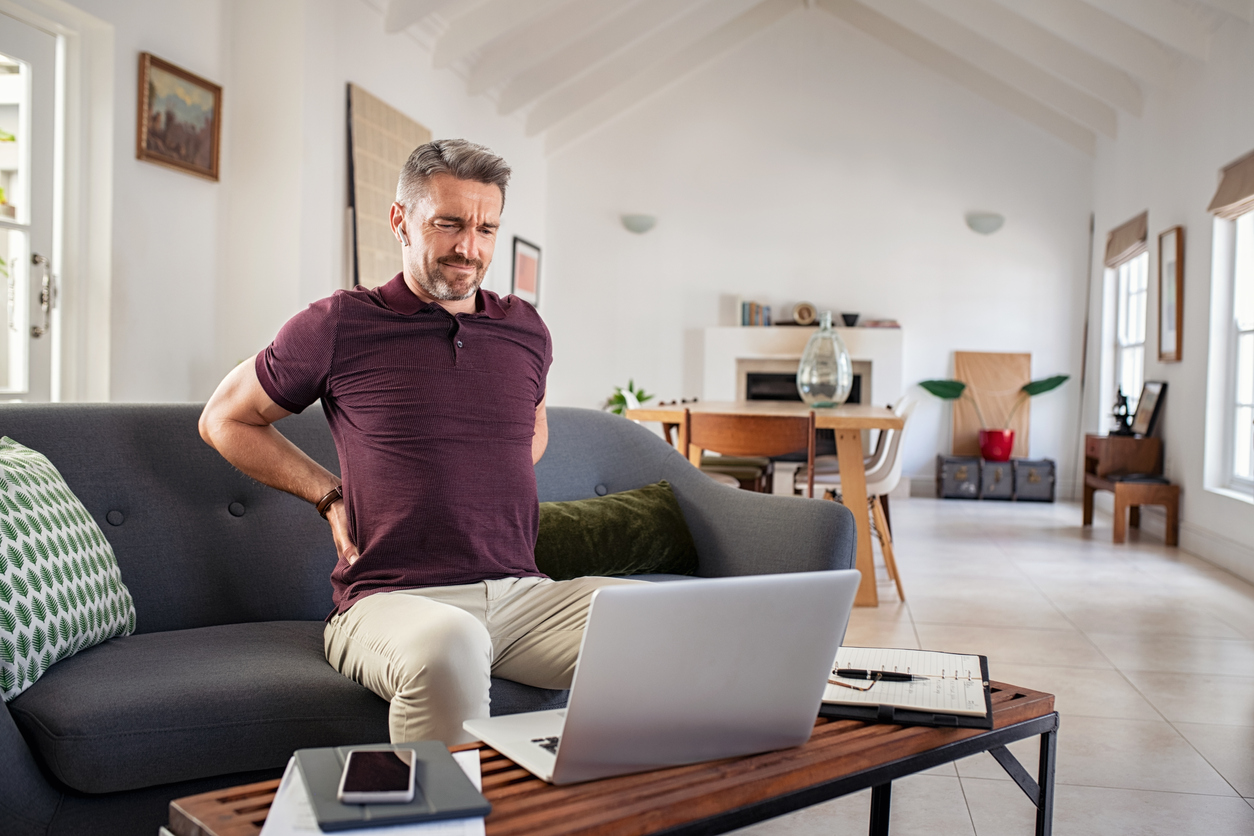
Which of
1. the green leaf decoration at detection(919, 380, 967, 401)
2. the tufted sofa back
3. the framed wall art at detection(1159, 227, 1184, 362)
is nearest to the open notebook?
the tufted sofa back

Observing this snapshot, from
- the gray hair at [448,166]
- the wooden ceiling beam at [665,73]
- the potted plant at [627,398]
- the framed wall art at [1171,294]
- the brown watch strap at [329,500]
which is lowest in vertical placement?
the brown watch strap at [329,500]

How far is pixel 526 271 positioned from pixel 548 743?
7.01m

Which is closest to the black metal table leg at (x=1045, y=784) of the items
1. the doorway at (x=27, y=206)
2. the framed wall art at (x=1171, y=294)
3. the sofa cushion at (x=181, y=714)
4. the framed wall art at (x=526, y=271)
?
the sofa cushion at (x=181, y=714)

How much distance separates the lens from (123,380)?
13.0 ft

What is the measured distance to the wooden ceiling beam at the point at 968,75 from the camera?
24.9 ft

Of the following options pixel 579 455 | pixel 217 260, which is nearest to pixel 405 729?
pixel 579 455

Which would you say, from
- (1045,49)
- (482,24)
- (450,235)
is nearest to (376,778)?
(450,235)

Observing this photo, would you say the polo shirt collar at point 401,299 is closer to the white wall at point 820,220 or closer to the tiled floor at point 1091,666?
the tiled floor at point 1091,666

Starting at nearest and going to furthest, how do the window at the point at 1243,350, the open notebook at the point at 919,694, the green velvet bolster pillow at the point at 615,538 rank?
1. the open notebook at the point at 919,694
2. the green velvet bolster pillow at the point at 615,538
3. the window at the point at 1243,350

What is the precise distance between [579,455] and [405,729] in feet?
3.83

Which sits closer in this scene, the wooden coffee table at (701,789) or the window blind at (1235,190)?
the wooden coffee table at (701,789)

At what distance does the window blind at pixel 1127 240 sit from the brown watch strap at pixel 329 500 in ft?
19.8

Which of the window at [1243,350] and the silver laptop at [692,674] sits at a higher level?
the window at [1243,350]

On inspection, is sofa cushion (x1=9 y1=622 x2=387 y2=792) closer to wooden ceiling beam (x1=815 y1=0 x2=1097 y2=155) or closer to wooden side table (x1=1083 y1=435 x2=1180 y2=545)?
wooden side table (x1=1083 y1=435 x2=1180 y2=545)
